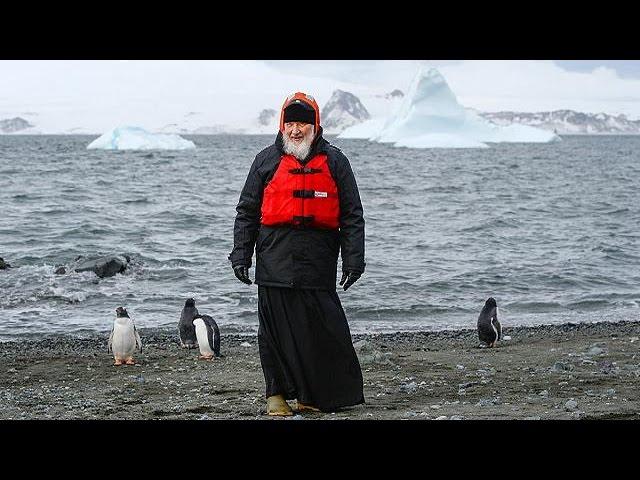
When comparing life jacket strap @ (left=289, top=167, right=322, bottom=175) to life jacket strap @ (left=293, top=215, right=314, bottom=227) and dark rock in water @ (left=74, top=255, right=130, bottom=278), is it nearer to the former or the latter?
life jacket strap @ (left=293, top=215, right=314, bottom=227)

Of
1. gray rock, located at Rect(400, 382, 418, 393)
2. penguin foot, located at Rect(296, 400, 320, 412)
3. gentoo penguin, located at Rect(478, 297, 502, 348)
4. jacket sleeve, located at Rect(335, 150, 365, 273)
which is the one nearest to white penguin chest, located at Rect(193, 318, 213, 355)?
gentoo penguin, located at Rect(478, 297, 502, 348)

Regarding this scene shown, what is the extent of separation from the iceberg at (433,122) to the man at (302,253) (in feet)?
147

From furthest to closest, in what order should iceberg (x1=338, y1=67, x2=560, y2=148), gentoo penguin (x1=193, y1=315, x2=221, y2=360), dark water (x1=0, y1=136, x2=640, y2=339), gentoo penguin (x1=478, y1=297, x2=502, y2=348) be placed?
1. iceberg (x1=338, y1=67, x2=560, y2=148)
2. dark water (x1=0, y1=136, x2=640, y2=339)
3. gentoo penguin (x1=478, y1=297, x2=502, y2=348)
4. gentoo penguin (x1=193, y1=315, x2=221, y2=360)

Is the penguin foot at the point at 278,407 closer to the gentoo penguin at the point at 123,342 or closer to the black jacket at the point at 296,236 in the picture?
the black jacket at the point at 296,236

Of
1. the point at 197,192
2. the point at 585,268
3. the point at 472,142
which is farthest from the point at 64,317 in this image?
the point at 472,142

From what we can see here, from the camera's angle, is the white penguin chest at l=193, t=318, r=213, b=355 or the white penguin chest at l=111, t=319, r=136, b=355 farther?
the white penguin chest at l=193, t=318, r=213, b=355

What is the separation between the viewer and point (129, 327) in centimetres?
852

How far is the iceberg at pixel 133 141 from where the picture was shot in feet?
174

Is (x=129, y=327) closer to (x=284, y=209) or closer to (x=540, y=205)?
(x=284, y=209)

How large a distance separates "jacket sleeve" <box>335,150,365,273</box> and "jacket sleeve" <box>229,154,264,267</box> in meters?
0.37

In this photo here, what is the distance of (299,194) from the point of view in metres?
4.44

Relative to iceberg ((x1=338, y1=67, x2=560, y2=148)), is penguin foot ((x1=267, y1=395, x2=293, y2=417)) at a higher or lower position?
lower

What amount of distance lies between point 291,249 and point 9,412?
2215 millimetres

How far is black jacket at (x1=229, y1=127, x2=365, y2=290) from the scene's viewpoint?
14.8 feet
